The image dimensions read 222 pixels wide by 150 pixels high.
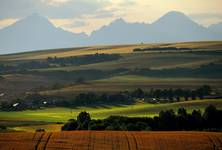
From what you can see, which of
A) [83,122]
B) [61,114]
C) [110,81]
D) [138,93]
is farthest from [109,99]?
[83,122]

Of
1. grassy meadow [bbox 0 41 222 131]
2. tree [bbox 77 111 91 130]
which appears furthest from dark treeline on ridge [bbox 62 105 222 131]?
grassy meadow [bbox 0 41 222 131]

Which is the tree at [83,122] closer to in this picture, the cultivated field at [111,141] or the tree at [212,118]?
the tree at [212,118]

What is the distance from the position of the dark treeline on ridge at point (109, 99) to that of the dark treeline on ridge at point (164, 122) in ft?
118

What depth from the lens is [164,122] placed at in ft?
228

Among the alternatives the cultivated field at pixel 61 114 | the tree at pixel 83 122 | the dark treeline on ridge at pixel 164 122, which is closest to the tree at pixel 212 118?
the dark treeline on ridge at pixel 164 122

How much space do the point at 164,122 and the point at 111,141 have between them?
21843mm

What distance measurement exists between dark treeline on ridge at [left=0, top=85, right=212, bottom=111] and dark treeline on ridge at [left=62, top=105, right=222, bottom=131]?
35843mm

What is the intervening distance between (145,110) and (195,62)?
86.6m

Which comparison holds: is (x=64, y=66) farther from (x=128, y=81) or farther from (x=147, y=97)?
(x=147, y=97)

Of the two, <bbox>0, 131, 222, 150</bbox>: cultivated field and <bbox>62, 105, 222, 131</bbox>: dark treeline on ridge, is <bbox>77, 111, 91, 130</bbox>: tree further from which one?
<bbox>0, 131, 222, 150</bbox>: cultivated field

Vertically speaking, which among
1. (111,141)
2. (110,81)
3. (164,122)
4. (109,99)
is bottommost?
(110,81)

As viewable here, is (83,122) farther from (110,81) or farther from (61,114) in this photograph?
(110,81)

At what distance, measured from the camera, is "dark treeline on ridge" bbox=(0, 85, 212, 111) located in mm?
109375

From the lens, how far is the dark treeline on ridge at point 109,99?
109375mm
